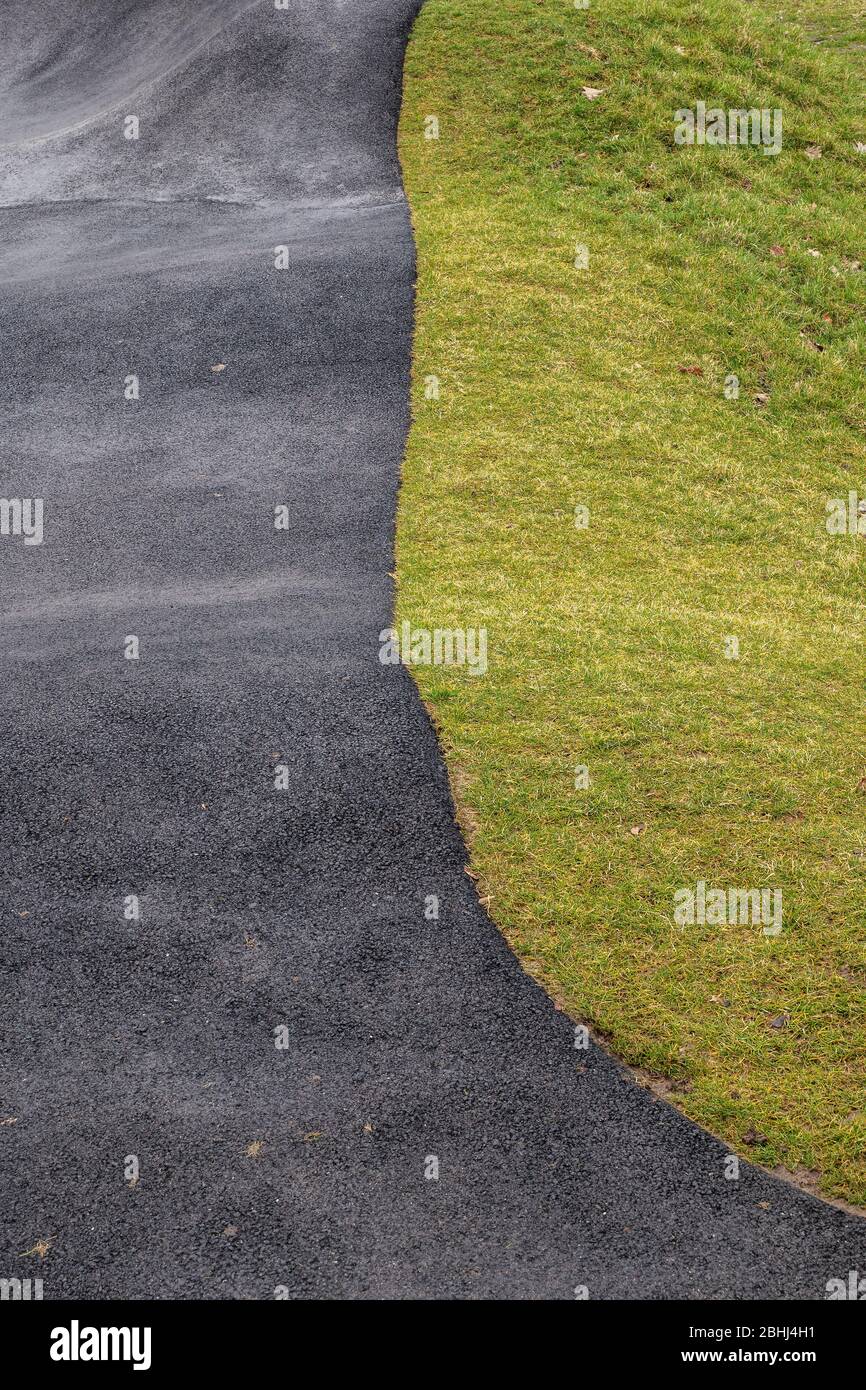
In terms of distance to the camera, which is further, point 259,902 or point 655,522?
point 655,522

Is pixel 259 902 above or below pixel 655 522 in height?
below

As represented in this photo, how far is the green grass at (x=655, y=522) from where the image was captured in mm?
7660

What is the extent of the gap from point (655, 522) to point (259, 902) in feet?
21.8

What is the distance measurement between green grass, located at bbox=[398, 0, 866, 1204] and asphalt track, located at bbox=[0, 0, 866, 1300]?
1.71ft

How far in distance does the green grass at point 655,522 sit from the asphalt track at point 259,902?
1.71 feet

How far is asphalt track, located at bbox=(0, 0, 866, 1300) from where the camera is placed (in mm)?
6207

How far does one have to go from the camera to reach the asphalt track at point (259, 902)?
6.21m

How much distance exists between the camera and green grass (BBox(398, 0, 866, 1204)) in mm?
7660

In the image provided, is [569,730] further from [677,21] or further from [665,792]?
[677,21]

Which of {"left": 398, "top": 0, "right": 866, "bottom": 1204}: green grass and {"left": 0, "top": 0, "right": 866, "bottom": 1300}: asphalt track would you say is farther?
{"left": 398, "top": 0, "right": 866, "bottom": 1204}: green grass

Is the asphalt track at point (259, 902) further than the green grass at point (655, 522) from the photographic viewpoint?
No

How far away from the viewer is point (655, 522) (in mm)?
12531
